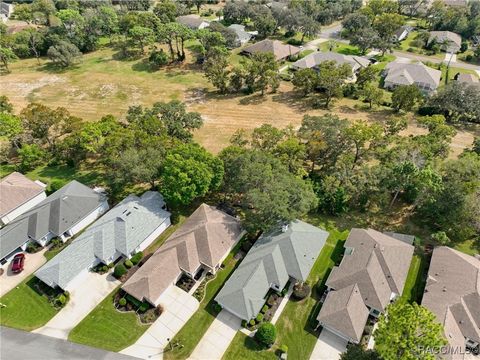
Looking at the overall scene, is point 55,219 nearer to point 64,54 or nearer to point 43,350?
point 43,350

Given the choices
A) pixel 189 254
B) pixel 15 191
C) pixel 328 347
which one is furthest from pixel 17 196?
pixel 328 347

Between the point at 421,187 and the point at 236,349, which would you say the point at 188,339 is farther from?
the point at 421,187

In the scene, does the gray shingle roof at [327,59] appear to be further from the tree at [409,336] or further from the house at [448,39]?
the tree at [409,336]

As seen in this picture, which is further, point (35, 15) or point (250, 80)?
point (35, 15)

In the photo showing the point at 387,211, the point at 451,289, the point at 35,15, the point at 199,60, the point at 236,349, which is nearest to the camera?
the point at 236,349

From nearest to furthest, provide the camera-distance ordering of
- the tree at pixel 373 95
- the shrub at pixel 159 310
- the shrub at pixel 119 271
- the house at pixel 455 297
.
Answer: the house at pixel 455 297
the shrub at pixel 159 310
the shrub at pixel 119 271
the tree at pixel 373 95

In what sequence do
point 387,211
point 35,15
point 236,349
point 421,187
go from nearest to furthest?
point 236,349 < point 421,187 < point 387,211 < point 35,15

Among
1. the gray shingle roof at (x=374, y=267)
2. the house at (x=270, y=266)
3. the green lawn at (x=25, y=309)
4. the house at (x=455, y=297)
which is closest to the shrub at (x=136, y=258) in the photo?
the green lawn at (x=25, y=309)

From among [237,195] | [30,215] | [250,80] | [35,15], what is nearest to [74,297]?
[30,215]

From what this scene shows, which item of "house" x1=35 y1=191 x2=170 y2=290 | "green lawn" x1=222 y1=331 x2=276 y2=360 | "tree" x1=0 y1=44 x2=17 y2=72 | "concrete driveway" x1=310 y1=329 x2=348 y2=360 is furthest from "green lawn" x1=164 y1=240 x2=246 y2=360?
"tree" x1=0 y1=44 x2=17 y2=72
